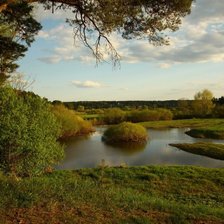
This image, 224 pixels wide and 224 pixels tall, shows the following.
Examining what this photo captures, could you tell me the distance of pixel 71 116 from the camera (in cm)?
6262

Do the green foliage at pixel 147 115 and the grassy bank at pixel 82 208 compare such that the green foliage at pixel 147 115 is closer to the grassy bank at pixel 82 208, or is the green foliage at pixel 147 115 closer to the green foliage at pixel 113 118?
the green foliage at pixel 113 118

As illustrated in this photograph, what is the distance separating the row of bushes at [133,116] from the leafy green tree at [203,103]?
30.6 ft

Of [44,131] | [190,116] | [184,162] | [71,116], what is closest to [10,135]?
[44,131]

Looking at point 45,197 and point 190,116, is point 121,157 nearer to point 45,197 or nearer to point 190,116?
point 45,197

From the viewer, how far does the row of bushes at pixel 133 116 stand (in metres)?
91.9

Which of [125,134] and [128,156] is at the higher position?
[125,134]

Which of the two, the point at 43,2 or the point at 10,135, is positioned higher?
the point at 43,2

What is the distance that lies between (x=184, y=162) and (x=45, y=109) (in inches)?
781

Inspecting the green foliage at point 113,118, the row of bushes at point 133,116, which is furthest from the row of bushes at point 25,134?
the row of bushes at point 133,116

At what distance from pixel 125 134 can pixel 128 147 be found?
6.57 metres

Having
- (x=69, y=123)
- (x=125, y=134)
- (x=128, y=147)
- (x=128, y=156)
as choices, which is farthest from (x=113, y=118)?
(x=128, y=156)

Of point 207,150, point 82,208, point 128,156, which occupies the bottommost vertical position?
point 128,156

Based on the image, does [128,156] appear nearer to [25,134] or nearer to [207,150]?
[207,150]

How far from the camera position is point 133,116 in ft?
310
